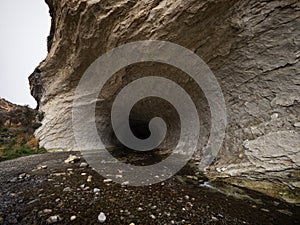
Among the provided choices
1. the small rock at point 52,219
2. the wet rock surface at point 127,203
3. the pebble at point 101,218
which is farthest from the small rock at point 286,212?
the small rock at point 52,219

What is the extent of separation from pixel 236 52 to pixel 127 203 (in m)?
4.89

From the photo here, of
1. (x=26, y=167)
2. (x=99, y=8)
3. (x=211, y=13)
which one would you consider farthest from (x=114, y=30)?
(x=26, y=167)

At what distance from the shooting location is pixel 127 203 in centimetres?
307

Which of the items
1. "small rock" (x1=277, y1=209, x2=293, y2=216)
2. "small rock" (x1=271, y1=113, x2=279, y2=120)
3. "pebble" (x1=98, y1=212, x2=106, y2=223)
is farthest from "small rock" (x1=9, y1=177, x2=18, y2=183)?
"small rock" (x1=271, y1=113, x2=279, y2=120)

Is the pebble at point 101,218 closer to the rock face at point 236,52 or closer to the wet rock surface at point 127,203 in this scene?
the wet rock surface at point 127,203

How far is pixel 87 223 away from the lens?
8.11 ft

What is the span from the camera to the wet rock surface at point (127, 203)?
8.66 feet

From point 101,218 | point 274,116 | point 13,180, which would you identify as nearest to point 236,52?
point 274,116

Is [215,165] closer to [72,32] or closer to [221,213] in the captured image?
[221,213]

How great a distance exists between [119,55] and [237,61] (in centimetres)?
397

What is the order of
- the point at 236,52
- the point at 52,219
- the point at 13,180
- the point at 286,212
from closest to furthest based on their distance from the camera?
the point at 52,219 < the point at 286,212 < the point at 13,180 < the point at 236,52

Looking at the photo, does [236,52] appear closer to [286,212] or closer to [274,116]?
[274,116]

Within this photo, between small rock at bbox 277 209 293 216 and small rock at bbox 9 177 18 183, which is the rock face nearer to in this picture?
small rock at bbox 277 209 293 216

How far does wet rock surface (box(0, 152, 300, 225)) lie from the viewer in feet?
8.66
